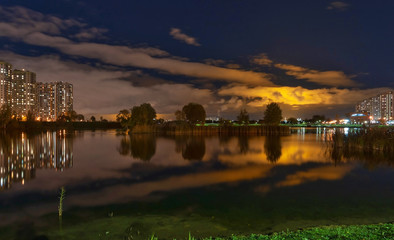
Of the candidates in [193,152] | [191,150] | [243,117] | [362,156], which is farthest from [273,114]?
[362,156]

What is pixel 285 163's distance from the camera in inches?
999

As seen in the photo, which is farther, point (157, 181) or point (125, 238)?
point (157, 181)

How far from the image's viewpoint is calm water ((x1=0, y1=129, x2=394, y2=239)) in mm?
10047

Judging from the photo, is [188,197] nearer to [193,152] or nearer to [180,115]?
[193,152]

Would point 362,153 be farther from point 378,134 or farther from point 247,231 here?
point 247,231

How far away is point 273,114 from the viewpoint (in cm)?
8669

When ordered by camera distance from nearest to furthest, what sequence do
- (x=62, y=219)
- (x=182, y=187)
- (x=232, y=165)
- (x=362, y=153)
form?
(x=62, y=219)
(x=182, y=187)
(x=232, y=165)
(x=362, y=153)

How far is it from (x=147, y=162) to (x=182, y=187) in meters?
10.4

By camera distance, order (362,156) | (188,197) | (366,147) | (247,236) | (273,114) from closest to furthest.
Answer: (247,236)
(188,197)
(362,156)
(366,147)
(273,114)

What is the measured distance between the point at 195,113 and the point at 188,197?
91596 mm

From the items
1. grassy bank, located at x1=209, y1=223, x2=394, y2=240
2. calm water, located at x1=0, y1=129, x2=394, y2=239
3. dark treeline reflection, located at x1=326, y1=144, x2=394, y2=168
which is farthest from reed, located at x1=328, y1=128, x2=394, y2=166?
grassy bank, located at x1=209, y1=223, x2=394, y2=240

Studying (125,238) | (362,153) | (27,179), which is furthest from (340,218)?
(362,153)

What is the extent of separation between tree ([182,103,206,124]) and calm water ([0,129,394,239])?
80601 mm

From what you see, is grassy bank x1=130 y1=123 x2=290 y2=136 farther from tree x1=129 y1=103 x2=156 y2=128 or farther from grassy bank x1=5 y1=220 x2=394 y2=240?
grassy bank x1=5 y1=220 x2=394 y2=240
